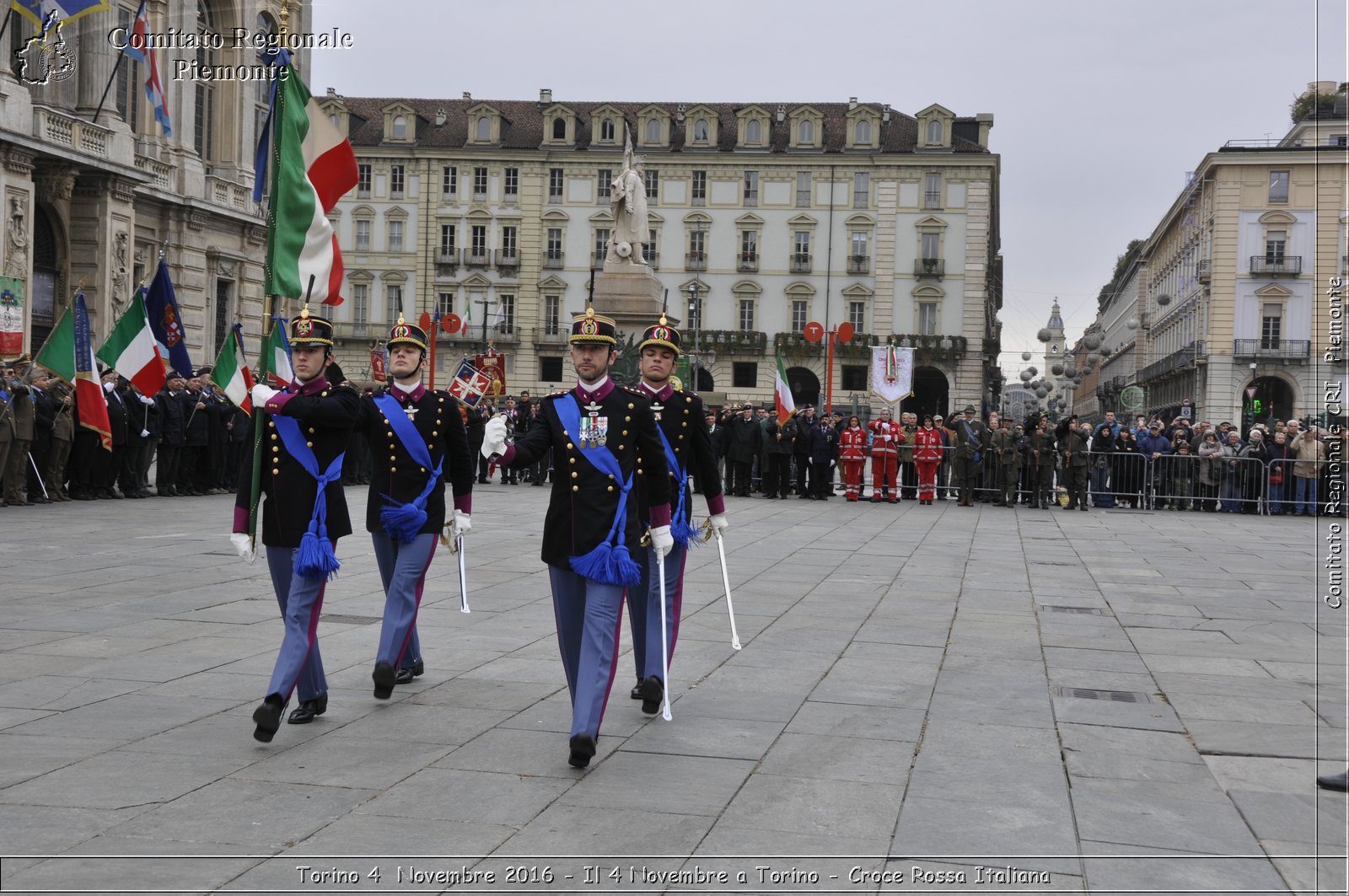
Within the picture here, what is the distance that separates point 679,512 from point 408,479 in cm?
153

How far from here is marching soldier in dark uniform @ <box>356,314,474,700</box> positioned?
7.23m

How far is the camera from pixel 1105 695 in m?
7.76

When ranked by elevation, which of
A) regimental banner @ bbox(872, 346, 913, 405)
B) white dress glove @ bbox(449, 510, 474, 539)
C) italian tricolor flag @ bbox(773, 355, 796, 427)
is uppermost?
regimental banner @ bbox(872, 346, 913, 405)

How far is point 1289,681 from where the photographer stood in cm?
834

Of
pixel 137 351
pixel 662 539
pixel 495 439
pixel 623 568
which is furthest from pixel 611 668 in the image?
pixel 137 351

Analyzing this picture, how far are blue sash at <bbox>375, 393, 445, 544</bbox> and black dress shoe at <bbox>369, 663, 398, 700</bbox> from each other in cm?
70

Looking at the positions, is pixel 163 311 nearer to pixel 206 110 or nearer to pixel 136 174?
pixel 136 174

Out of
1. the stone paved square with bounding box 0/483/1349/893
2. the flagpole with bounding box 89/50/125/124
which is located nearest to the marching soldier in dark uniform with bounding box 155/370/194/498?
the stone paved square with bounding box 0/483/1349/893

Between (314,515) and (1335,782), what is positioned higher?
(314,515)

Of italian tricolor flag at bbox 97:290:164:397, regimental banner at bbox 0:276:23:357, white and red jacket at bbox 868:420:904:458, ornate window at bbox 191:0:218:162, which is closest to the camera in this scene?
italian tricolor flag at bbox 97:290:164:397

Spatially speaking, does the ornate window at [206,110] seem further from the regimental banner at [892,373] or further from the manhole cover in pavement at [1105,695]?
the manhole cover in pavement at [1105,695]

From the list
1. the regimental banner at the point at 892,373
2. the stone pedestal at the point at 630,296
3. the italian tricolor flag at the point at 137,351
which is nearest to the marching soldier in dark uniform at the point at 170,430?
the italian tricolor flag at the point at 137,351

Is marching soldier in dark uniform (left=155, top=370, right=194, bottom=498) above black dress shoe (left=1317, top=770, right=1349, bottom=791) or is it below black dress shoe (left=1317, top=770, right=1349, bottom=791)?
above

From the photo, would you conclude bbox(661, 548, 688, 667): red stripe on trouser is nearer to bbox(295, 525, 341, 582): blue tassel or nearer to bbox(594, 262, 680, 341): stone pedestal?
bbox(295, 525, 341, 582): blue tassel
